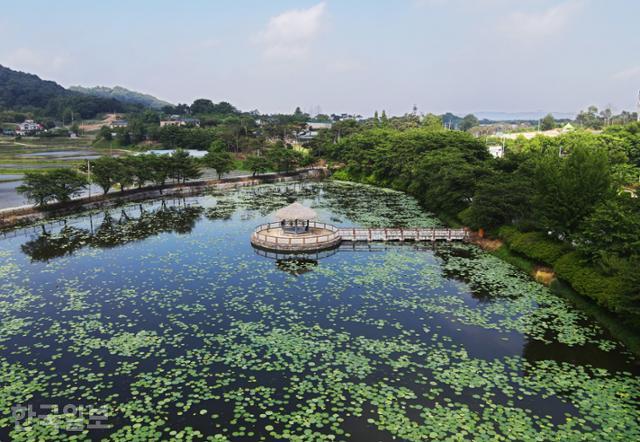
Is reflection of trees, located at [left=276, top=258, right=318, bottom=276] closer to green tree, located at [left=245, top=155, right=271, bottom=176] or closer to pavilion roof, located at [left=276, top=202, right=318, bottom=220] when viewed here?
pavilion roof, located at [left=276, top=202, right=318, bottom=220]

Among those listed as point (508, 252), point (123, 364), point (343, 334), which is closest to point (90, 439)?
point (123, 364)

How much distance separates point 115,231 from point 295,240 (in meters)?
15.1

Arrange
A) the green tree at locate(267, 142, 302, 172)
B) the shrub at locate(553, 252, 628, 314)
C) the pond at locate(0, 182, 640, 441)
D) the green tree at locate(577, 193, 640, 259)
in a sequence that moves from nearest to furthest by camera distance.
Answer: the pond at locate(0, 182, 640, 441) < the shrub at locate(553, 252, 628, 314) < the green tree at locate(577, 193, 640, 259) < the green tree at locate(267, 142, 302, 172)

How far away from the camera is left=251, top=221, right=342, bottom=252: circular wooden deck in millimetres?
30422

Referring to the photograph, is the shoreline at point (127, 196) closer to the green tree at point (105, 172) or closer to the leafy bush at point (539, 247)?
the green tree at point (105, 172)

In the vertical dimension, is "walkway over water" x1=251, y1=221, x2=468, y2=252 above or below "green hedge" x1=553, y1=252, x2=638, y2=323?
below

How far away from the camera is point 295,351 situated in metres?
17.0

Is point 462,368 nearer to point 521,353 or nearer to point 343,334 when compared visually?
point 521,353

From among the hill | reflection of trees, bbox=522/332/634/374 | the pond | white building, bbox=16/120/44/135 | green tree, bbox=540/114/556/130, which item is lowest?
reflection of trees, bbox=522/332/634/374

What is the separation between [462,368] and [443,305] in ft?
19.2

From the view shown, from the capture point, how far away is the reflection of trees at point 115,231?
3032 cm

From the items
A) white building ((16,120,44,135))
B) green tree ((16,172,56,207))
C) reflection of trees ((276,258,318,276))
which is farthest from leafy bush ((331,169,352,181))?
white building ((16,120,44,135))

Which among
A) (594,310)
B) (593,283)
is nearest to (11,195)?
(593,283)

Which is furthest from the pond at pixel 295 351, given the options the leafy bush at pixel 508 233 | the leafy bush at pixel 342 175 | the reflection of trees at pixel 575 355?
the leafy bush at pixel 342 175
